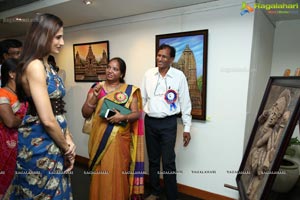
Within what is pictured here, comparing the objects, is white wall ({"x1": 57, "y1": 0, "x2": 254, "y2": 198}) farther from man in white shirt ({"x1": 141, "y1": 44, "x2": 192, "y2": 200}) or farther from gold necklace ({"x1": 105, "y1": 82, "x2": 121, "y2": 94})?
gold necklace ({"x1": 105, "y1": 82, "x2": 121, "y2": 94})

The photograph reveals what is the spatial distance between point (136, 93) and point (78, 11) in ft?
4.23

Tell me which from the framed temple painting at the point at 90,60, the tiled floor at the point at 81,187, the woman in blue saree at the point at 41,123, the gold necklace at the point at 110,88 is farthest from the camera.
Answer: the framed temple painting at the point at 90,60

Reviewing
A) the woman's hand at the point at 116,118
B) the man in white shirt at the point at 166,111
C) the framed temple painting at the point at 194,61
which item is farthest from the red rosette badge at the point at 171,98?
the woman's hand at the point at 116,118

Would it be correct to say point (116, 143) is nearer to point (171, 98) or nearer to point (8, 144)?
point (171, 98)

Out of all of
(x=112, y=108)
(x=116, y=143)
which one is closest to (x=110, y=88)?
(x=112, y=108)

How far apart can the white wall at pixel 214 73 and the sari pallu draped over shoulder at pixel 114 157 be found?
60 cm

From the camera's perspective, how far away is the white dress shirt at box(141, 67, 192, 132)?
6.59 feet

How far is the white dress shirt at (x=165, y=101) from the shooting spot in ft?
6.59

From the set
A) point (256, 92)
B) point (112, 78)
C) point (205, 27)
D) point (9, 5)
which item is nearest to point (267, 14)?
point (205, 27)

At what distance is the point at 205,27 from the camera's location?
2057 mm

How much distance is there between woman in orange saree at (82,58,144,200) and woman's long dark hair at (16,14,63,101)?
2.79 feet

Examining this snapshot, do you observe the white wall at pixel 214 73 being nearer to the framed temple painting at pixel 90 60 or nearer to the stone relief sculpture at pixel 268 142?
the framed temple painting at pixel 90 60

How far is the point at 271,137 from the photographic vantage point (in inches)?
35.6

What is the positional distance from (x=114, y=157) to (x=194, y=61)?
127 centimetres
